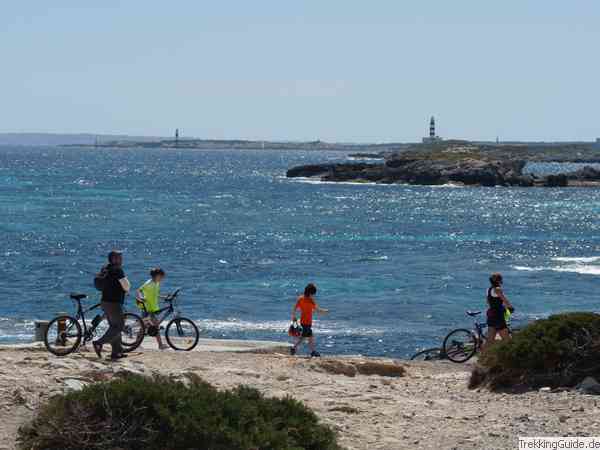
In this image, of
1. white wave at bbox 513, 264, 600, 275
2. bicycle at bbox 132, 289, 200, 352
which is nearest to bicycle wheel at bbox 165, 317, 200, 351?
bicycle at bbox 132, 289, 200, 352

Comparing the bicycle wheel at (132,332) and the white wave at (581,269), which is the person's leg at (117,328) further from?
the white wave at (581,269)

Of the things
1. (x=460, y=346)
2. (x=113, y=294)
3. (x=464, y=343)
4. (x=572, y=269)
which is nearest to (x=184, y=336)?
(x=113, y=294)

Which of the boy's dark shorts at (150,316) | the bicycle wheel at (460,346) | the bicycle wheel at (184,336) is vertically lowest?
the bicycle wheel at (460,346)

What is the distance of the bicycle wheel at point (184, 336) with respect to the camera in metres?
17.5

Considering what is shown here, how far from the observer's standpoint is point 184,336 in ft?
57.6

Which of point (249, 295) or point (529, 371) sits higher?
point (529, 371)

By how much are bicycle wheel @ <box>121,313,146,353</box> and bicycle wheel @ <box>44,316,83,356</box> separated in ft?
2.21

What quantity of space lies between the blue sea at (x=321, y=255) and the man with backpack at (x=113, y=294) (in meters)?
12.2

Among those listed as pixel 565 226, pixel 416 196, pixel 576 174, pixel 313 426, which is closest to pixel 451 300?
pixel 313 426

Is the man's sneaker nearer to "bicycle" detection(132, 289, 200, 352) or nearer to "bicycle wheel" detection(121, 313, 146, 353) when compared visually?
"bicycle wheel" detection(121, 313, 146, 353)

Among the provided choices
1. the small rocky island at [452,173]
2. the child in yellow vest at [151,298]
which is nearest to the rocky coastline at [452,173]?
the small rocky island at [452,173]

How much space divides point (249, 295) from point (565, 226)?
1599 inches

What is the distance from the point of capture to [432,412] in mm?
12641

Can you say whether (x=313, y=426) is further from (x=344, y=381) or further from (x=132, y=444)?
(x=344, y=381)
